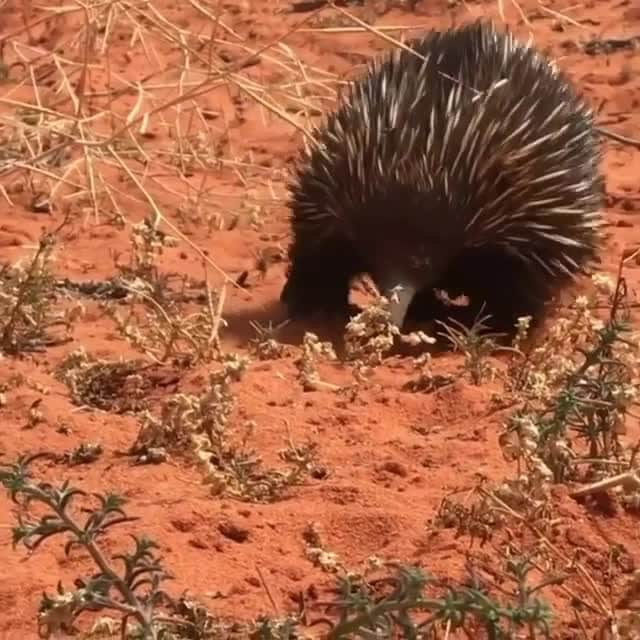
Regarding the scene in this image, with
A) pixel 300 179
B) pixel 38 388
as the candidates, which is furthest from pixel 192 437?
pixel 300 179

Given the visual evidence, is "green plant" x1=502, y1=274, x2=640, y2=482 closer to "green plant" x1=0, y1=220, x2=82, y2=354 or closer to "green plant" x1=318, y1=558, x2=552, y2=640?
"green plant" x1=318, y1=558, x2=552, y2=640

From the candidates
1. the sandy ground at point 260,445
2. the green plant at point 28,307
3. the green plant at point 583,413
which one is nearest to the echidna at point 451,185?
the sandy ground at point 260,445

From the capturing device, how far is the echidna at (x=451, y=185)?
6.32 meters

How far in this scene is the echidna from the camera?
20.7 ft

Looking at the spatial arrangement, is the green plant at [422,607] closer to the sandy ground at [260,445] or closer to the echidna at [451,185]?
the sandy ground at [260,445]

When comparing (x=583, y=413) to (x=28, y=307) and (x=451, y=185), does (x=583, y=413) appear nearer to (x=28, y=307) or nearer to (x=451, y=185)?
(x=28, y=307)

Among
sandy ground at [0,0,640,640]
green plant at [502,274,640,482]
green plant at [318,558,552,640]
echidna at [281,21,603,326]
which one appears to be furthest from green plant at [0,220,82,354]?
green plant at [318,558,552,640]

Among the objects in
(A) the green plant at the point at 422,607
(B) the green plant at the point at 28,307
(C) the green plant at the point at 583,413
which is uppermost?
(A) the green plant at the point at 422,607

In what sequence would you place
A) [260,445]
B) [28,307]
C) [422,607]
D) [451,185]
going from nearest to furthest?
1. [422,607]
2. [260,445]
3. [28,307]
4. [451,185]

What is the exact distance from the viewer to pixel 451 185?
21.0ft

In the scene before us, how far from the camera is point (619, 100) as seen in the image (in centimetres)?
989

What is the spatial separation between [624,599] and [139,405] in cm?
186

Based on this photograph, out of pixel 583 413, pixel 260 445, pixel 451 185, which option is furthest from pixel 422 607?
pixel 451 185

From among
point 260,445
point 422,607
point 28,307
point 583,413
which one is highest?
point 422,607
